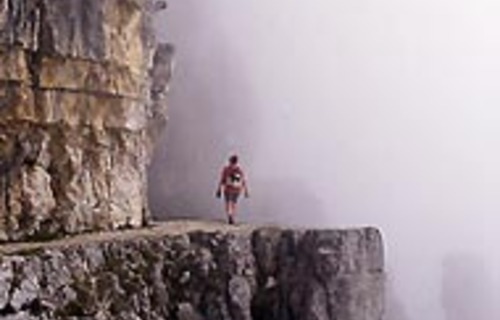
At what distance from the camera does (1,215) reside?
86.7ft

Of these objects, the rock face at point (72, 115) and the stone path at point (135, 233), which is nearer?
the stone path at point (135, 233)

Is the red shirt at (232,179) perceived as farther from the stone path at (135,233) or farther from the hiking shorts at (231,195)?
the stone path at (135,233)

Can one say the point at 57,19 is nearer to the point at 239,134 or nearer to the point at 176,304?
the point at 176,304

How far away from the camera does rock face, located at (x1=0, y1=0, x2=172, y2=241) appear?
2670 centimetres

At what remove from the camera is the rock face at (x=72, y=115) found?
2670 cm

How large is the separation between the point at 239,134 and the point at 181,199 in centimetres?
714

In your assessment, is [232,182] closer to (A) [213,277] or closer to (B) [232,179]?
(B) [232,179]

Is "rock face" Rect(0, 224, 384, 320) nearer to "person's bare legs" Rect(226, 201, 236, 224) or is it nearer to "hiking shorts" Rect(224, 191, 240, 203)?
"hiking shorts" Rect(224, 191, 240, 203)

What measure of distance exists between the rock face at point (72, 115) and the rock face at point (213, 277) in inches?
85.3

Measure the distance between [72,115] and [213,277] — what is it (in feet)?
17.8

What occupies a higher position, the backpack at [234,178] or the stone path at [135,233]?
the backpack at [234,178]

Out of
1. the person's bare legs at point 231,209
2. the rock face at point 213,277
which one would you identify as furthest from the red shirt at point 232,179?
the rock face at point 213,277

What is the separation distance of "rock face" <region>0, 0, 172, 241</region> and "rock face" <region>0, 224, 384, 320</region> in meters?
2.17

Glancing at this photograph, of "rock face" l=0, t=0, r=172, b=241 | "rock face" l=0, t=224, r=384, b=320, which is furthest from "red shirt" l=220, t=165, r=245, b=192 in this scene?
"rock face" l=0, t=224, r=384, b=320
